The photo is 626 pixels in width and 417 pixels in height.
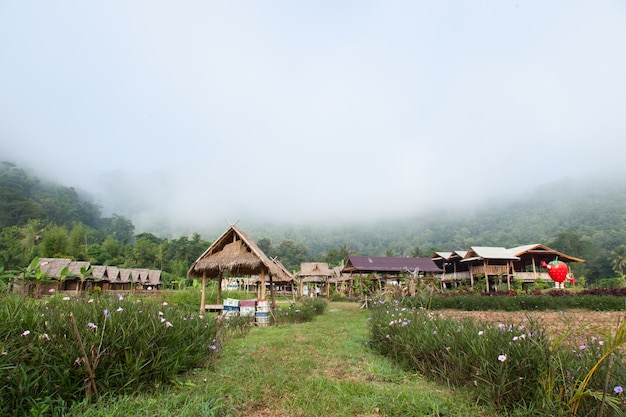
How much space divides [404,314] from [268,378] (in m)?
3.31

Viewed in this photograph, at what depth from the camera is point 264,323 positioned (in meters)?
11.3

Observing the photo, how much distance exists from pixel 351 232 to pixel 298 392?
154m

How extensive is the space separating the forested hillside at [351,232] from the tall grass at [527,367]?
11972 mm

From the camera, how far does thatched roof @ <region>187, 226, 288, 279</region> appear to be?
1243 centimetres

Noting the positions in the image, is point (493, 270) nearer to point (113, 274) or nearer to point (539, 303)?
point (539, 303)

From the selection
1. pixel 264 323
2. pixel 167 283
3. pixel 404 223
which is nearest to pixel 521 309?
pixel 264 323

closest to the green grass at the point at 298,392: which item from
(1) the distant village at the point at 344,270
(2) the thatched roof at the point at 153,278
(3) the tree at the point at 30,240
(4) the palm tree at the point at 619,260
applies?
(1) the distant village at the point at 344,270

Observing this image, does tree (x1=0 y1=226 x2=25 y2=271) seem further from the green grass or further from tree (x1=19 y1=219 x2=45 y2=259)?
the green grass

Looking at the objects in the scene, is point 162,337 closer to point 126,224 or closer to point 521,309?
point 521,309

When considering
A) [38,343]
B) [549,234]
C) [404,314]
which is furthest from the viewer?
[549,234]

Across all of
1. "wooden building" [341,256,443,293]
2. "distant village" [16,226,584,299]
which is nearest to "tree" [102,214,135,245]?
"distant village" [16,226,584,299]

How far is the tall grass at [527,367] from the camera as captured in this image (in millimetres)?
3025

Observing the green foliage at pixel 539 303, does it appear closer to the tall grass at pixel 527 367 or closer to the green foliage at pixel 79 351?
the tall grass at pixel 527 367

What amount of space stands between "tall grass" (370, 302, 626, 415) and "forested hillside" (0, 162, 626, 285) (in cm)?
1197
